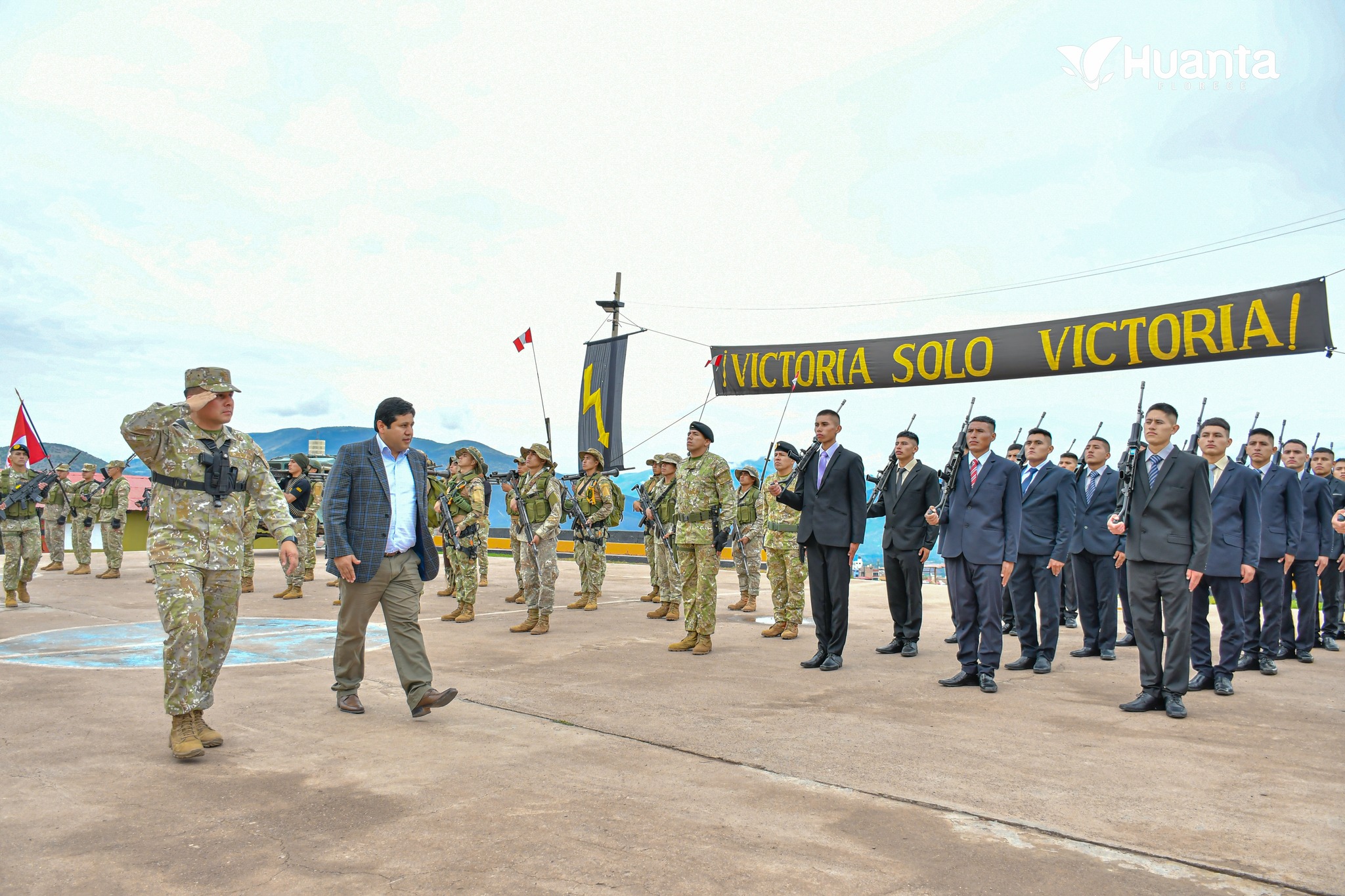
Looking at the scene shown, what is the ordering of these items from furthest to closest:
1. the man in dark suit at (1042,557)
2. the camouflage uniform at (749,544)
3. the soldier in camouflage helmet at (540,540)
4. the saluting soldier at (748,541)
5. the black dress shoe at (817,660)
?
the camouflage uniform at (749,544)
the saluting soldier at (748,541)
the soldier in camouflage helmet at (540,540)
the man in dark suit at (1042,557)
the black dress shoe at (817,660)

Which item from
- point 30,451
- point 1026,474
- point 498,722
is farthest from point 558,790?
point 30,451

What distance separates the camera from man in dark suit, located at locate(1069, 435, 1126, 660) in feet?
27.5

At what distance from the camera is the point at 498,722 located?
16.9 ft

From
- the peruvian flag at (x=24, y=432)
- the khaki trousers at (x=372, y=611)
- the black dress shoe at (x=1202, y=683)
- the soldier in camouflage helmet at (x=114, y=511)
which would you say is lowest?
the black dress shoe at (x=1202, y=683)

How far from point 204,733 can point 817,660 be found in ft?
15.1

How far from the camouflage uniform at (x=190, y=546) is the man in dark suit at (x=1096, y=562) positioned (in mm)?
7253

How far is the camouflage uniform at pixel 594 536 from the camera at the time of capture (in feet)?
37.9

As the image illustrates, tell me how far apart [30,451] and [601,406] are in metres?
13.5

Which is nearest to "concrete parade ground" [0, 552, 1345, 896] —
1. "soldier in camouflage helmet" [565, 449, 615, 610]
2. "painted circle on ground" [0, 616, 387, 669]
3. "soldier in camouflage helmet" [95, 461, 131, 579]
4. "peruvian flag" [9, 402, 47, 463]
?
"painted circle on ground" [0, 616, 387, 669]

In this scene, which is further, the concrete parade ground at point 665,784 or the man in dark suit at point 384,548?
the man in dark suit at point 384,548

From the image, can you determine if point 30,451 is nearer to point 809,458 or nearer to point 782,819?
point 809,458

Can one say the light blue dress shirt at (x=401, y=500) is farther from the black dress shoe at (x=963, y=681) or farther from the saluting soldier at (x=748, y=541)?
the saluting soldier at (x=748, y=541)

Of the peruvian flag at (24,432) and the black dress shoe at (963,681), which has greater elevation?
the peruvian flag at (24,432)

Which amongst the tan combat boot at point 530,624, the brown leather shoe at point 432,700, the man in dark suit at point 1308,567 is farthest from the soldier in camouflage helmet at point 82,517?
the man in dark suit at point 1308,567
